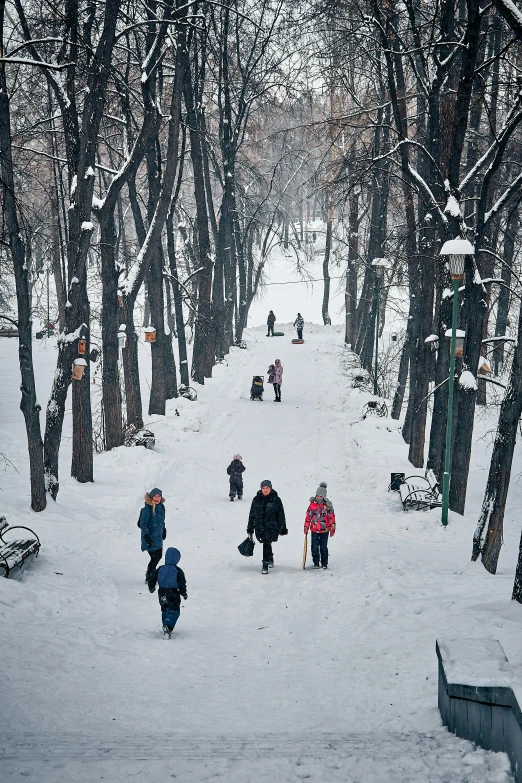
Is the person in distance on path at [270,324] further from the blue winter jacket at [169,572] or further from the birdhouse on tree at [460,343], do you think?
the blue winter jacket at [169,572]

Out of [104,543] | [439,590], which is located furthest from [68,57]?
[439,590]

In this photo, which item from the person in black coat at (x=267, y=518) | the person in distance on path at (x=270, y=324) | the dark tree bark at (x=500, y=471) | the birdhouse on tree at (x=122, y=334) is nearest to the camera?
the dark tree bark at (x=500, y=471)

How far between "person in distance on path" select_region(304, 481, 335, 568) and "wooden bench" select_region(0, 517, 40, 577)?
3.81 meters

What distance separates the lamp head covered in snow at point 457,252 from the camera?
1075cm

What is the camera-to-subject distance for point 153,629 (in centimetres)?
893

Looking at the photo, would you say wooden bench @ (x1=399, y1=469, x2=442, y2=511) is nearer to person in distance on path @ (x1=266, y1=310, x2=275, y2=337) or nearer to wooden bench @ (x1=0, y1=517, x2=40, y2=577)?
wooden bench @ (x1=0, y1=517, x2=40, y2=577)

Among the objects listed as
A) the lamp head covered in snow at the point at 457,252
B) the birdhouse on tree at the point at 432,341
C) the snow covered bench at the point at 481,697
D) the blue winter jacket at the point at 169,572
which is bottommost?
the blue winter jacket at the point at 169,572

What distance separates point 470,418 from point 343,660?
6.07 meters

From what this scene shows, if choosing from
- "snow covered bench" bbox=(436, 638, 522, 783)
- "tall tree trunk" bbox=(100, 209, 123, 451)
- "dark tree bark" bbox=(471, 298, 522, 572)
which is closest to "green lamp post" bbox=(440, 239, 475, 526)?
"dark tree bark" bbox=(471, 298, 522, 572)

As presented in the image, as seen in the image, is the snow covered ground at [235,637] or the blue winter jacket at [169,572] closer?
the snow covered ground at [235,637]

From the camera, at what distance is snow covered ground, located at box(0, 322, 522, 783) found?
216 inches

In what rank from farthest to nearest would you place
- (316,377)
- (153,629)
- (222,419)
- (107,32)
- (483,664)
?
(316,377)
(222,419)
(107,32)
(153,629)
(483,664)

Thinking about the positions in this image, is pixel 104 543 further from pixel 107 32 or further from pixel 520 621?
pixel 107 32

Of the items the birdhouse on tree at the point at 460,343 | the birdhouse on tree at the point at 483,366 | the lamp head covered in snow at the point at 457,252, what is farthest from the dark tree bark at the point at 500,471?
the birdhouse on tree at the point at 483,366
